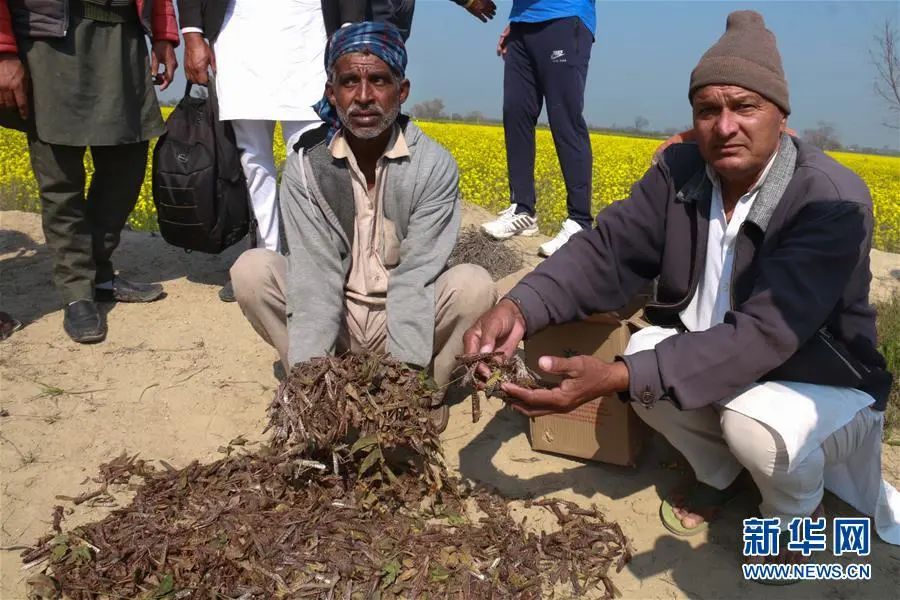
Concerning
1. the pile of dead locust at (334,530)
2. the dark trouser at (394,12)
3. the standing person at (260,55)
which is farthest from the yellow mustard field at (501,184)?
the pile of dead locust at (334,530)

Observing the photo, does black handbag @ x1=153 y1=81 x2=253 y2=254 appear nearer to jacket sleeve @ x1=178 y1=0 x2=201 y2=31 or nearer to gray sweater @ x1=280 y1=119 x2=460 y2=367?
jacket sleeve @ x1=178 y1=0 x2=201 y2=31

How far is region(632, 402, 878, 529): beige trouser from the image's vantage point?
250cm

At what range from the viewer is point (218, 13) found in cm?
438

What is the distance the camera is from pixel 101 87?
434 centimetres

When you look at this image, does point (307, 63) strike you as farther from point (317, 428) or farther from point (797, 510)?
point (797, 510)

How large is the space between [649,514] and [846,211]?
1.46 m

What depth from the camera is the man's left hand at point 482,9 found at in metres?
5.71

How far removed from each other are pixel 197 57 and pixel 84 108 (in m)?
0.74

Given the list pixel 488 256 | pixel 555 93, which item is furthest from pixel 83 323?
pixel 555 93

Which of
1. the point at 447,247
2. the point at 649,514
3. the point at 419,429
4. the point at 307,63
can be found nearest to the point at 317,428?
the point at 419,429

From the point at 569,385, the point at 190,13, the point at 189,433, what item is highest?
the point at 190,13

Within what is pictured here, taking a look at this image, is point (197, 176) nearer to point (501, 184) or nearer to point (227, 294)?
point (227, 294)

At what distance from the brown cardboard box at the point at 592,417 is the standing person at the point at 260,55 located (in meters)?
2.12

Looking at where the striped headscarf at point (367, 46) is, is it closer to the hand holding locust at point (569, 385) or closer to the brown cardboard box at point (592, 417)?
the brown cardboard box at point (592, 417)
